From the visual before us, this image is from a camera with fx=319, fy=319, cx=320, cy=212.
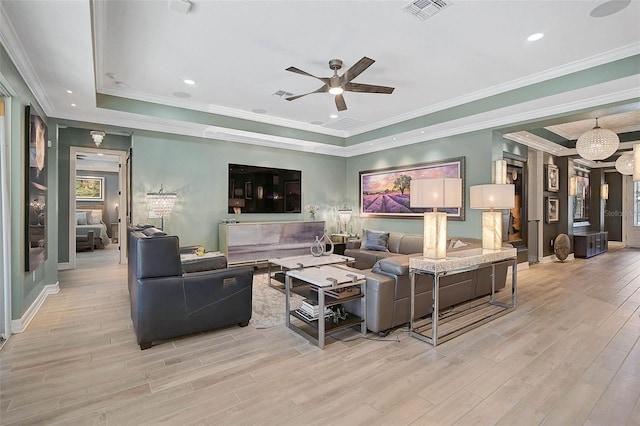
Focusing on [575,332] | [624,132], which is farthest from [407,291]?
[624,132]

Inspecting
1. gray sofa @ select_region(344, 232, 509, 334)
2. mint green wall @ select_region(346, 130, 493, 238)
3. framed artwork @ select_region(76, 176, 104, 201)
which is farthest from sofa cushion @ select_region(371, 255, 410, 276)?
framed artwork @ select_region(76, 176, 104, 201)

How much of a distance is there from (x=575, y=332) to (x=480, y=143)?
3.19 metres

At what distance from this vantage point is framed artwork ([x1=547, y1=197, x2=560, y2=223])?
23.7 ft

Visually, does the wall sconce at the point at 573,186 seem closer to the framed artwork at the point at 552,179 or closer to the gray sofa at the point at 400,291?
the framed artwork at the point at 552,179

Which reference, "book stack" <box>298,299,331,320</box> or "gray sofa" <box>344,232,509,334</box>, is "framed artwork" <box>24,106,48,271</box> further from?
"gray sofa" <box>344,232,509,334</box>

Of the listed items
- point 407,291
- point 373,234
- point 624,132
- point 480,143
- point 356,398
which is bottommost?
point 356,398

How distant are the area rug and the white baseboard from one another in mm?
2222

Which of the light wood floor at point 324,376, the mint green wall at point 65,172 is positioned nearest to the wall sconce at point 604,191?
the light wood floor at point 324,376

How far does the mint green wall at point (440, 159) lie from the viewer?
532cm

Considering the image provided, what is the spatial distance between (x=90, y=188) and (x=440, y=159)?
10558 mm

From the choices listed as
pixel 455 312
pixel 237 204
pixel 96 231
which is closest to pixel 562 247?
pixel 455 312

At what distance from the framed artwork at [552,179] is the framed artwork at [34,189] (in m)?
8.99

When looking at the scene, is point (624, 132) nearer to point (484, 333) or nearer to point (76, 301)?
point (484, 333)

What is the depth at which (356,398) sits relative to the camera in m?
2.09
